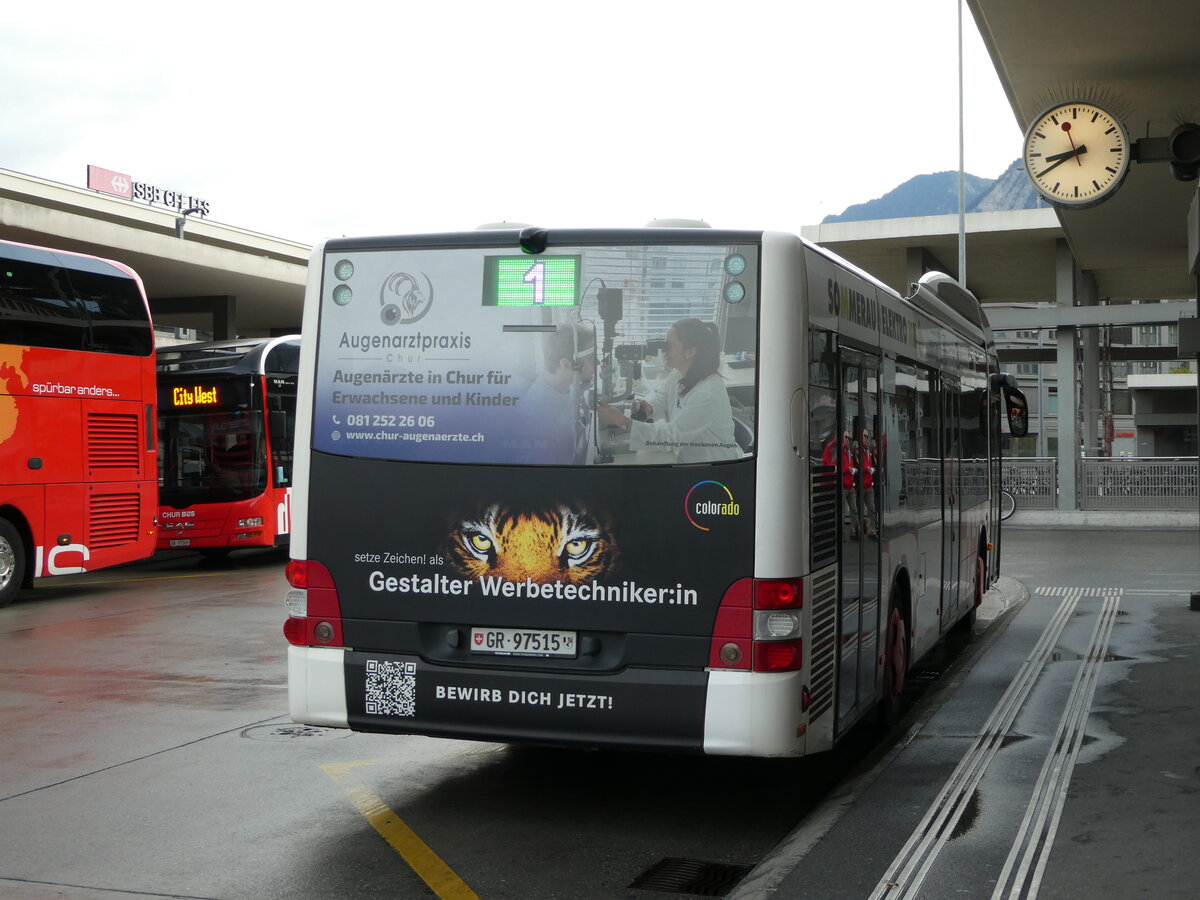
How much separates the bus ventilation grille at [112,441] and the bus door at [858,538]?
38.7 feet

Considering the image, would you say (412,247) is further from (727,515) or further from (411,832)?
(411,832)

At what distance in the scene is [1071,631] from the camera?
1248cm

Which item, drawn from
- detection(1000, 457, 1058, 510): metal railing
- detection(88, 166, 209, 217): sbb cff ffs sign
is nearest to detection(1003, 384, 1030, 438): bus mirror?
detection(1000, 457, 1058, 510): metal railing

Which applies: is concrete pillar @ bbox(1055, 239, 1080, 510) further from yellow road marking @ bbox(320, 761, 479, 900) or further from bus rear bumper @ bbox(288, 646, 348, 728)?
bus rear bumper @ bbox(288, 646, 348, 728)

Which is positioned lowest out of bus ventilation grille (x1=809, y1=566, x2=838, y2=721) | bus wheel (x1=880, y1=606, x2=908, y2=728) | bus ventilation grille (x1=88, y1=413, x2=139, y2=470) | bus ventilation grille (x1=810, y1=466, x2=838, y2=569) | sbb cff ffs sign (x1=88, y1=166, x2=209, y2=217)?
bus wheel (x1=880, y1=606, x2=908, y2=728)

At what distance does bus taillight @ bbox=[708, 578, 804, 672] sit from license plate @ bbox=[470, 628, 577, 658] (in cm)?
70

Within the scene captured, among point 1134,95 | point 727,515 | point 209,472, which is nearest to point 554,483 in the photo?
point 727,515

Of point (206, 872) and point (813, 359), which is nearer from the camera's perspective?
point (206, 872)

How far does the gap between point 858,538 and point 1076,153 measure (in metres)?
6.56

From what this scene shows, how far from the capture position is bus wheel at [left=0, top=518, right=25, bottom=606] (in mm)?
15664

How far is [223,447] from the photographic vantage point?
20844mm

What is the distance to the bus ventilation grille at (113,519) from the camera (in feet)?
54.6

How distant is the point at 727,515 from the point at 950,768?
2.09 meters

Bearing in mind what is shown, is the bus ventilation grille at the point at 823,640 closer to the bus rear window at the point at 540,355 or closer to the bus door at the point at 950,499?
the bus rear window at the point at 540,355
